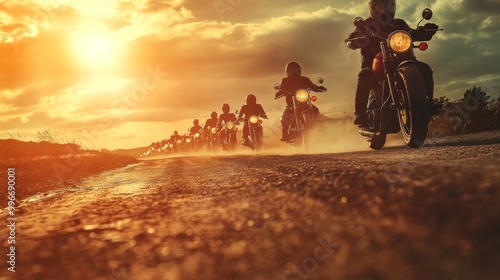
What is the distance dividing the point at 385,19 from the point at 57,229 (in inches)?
256

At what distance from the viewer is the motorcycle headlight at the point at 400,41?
6820 mm

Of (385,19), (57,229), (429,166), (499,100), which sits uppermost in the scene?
(385,19)

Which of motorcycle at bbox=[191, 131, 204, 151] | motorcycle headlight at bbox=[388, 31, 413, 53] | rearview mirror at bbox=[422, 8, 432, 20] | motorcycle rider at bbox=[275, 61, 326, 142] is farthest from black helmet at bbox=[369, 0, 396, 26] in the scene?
motorcycle at bbox=[191, 131, 204, 151]

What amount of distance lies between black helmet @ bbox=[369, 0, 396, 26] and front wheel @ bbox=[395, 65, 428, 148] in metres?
1.50

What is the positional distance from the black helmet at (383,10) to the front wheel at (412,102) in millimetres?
1503

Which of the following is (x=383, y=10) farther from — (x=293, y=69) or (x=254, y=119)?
(x=254, y=119)

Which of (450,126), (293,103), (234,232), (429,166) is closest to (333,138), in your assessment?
(293,103)

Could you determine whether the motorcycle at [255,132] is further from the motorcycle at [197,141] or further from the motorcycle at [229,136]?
the motorcycle at [197,141]

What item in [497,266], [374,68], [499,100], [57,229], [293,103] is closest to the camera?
[497,266]

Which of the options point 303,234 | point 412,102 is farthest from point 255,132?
point 303,234

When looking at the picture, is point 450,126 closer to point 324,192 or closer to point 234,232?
point 324,192

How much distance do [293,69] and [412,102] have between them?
348 inches

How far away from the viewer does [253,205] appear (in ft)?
10.1

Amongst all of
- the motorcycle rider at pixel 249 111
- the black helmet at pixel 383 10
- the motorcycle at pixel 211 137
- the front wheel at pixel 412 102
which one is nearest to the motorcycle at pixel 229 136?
the motorcycle at pixel 211 137
